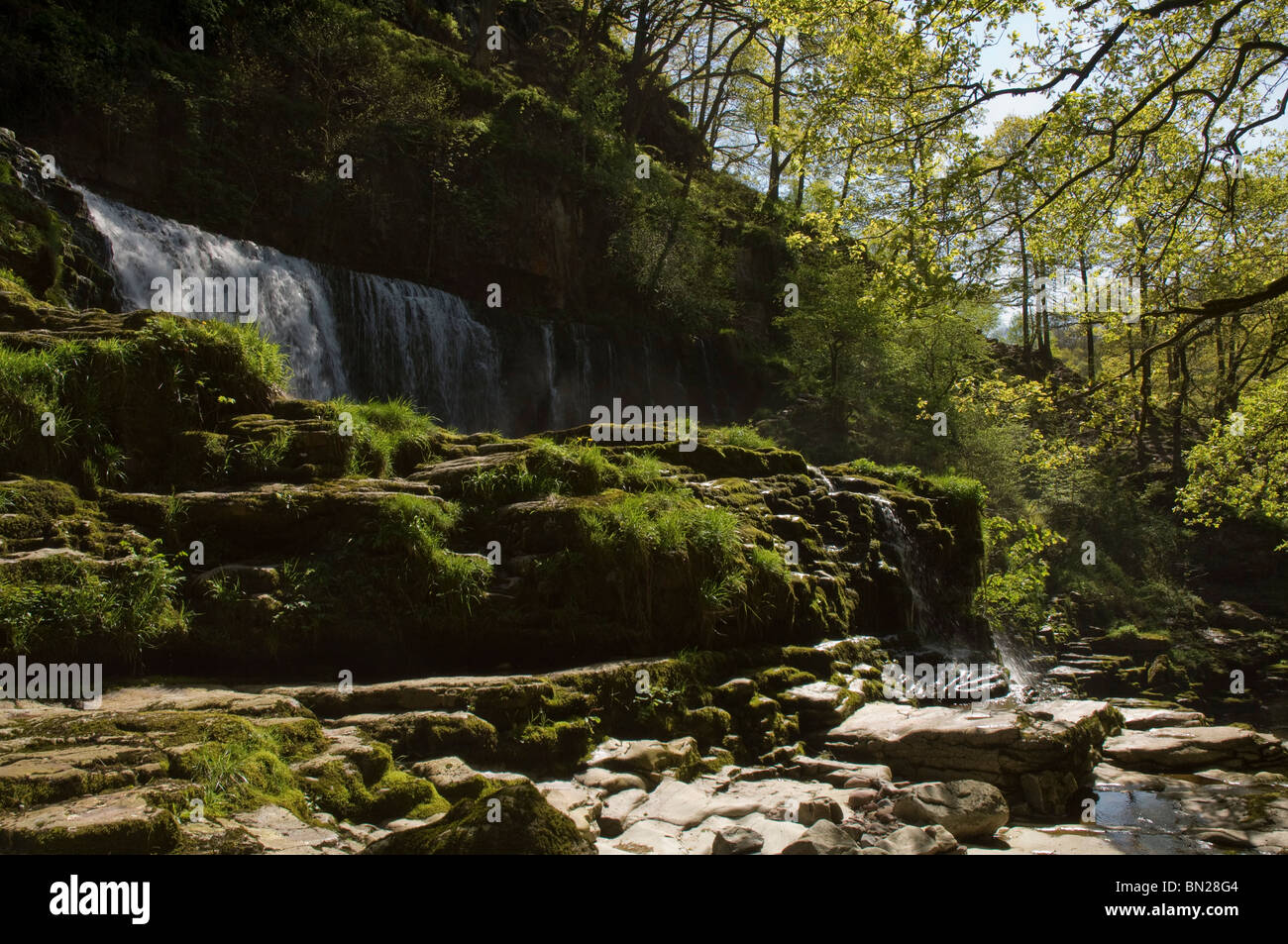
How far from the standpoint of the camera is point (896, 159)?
11.5 meters

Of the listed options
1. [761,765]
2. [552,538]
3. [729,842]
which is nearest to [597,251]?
[552,538]

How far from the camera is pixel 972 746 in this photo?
21.6ft

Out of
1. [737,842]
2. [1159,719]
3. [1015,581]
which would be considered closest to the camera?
[737,842]

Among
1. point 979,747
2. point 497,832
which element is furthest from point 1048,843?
point 497,832

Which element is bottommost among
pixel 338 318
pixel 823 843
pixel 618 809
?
pixel 618 809

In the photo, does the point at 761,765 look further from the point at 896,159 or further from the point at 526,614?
the point at 896,159

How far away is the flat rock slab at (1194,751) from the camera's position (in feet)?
27.1

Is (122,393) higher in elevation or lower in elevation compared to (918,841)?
higher

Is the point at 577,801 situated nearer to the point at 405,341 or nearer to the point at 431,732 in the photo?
the point at 431,732

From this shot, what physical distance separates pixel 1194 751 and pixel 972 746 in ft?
11.7

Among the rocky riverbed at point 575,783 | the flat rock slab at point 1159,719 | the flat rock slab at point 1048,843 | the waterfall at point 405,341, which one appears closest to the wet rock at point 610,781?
the rocky riverbed at point 575,783

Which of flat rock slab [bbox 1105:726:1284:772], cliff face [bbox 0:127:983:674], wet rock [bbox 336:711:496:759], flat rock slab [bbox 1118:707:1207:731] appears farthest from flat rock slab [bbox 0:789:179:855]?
flat rock slab [bbox 1118:707:1207:731]

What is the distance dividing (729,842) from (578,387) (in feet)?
62.1

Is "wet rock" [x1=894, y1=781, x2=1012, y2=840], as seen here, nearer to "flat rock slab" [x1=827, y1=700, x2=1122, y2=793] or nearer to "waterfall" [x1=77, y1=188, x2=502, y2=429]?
"flat rock slab" [x1=827, y1=700, x2=1122, y2=793]
